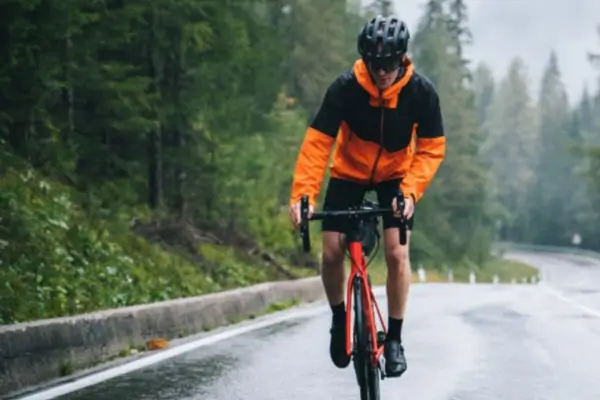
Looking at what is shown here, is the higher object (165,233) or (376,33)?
(376,33)

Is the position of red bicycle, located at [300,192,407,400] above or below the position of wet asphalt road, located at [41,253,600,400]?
above

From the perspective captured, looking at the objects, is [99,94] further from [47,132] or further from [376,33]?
[376,33]

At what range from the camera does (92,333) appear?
950 cm

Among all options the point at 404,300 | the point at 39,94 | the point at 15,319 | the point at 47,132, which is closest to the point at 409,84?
the point at 404,300

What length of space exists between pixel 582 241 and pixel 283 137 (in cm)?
8319

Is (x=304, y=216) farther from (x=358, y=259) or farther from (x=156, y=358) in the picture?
(x=156, y=358)

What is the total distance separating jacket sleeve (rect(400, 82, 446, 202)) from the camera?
22.0 ft

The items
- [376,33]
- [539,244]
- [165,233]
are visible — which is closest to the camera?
[376,33]

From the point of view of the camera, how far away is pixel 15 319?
10164mm

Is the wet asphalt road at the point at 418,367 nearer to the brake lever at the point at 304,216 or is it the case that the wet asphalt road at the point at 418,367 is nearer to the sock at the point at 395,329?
the sock at the point at 395,329

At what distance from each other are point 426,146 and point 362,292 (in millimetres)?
963

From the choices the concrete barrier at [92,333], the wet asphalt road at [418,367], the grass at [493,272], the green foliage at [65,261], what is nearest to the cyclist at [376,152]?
the wet asphalt road at [418,367]

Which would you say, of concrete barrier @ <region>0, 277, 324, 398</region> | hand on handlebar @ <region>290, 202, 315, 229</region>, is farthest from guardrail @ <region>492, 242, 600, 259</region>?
hand on handlebar @ <region>290, 202, 315, 229</region>

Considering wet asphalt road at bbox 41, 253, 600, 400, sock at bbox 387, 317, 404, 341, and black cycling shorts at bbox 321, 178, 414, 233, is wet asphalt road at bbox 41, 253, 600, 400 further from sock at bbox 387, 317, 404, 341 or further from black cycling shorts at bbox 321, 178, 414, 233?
black cycling shorts at bbox 321, 178, 414, 233
